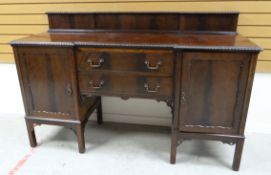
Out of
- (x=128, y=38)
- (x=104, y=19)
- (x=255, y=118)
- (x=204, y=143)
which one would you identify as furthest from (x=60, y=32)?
(x=255, y=118)

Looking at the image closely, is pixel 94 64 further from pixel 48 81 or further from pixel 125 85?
pixel 48 81

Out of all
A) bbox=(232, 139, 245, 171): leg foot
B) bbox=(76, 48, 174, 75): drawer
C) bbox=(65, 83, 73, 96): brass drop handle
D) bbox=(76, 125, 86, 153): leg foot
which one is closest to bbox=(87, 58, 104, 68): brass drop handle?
bbox=(76, 48, 174, 75): drawer

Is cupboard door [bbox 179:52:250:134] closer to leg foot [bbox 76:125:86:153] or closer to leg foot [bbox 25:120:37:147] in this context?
leg foot [bbox 76:125:86:153]

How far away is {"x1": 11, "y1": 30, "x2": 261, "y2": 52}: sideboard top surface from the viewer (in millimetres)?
1407

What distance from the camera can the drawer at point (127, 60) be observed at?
1.48 metres

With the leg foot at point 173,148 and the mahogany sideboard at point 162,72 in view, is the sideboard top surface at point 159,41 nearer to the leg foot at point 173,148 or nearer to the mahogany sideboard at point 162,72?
the mahogany sideboard at point 162,72

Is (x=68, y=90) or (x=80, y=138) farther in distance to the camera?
(x=80, y=138)

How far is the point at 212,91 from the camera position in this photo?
58.9 inches

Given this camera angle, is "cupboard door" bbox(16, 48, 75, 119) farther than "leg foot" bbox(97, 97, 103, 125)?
No

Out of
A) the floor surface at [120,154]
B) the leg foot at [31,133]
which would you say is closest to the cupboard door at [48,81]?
the leg foot at [31,133]

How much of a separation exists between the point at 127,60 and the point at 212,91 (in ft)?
1.96

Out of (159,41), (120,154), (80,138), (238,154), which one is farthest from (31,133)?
(238,154)

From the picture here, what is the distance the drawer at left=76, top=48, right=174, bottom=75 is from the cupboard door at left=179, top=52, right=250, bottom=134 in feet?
0.42

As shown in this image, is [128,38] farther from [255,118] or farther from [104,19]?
[255,118]
